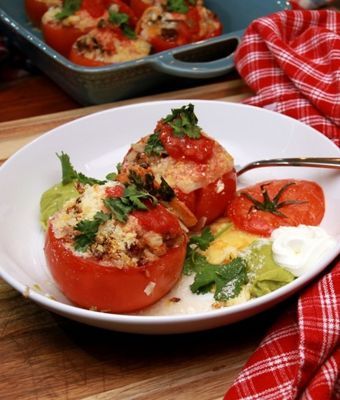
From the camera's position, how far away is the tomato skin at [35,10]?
2.52 metres

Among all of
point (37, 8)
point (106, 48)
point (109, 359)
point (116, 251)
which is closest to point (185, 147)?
point (116, 251)

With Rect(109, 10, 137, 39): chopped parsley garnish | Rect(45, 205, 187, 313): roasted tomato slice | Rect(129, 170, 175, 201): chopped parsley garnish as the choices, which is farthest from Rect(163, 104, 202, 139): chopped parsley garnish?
Rect(109, 10, 137, 39): chopped parsley garnish

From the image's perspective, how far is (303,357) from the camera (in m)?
1.16

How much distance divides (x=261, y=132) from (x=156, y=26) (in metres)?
0.78

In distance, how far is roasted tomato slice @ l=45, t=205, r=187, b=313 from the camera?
121 cm

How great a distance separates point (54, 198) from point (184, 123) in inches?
14.3

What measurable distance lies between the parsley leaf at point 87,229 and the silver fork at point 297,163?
547 mm

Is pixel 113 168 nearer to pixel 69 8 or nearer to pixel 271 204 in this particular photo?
pixel 271 204

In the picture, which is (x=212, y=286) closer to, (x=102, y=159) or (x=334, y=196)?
(x=334, y=196)

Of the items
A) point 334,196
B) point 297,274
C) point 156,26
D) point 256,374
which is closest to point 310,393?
point 256,374

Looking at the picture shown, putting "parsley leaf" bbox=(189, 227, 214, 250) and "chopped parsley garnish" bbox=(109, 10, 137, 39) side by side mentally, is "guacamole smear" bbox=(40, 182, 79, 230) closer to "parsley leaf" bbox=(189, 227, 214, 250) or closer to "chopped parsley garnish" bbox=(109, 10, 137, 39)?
"parsley leaf" bbox=(189, 227, 214, 250)

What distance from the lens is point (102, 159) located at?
1.77 metres

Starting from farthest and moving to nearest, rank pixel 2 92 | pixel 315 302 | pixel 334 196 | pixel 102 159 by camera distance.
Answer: pixel 2 92 < pixel 102 159 < pixel 334 196 < pixel 315 302

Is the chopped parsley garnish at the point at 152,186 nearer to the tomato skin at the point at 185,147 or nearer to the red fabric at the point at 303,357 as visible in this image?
the tomato skin at the point at 185,147
